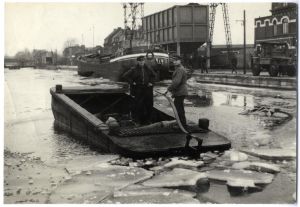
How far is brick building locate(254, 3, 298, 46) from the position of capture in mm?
37812

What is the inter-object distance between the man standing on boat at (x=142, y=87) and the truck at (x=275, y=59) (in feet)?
54.9

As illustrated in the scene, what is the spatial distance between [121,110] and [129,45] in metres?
17.4

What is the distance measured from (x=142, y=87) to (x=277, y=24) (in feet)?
113

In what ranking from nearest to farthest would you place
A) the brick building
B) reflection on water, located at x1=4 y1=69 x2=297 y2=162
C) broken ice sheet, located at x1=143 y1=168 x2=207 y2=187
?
1. broken ice sheet, located at x1=143 y1=168 x2=207 y2=187
2. reflection on water, located at x1=4 y1=69 x2=297 y2=162
3. the brick building

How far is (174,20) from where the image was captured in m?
33.4

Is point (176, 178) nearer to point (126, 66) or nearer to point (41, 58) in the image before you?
Result: point (126, 66)

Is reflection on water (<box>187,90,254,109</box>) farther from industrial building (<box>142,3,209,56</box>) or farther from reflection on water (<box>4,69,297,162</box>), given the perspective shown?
industrial building (<box>142,3,209,56</box>)

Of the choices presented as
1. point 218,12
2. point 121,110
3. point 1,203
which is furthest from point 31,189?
point 218,12

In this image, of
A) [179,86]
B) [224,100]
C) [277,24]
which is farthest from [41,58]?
[179,86]

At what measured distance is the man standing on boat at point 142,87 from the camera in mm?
8695

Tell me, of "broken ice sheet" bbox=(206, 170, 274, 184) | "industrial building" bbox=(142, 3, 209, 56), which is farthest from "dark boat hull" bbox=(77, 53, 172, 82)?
"broken ice sheet" bbox=(206, 170, 274, 184)

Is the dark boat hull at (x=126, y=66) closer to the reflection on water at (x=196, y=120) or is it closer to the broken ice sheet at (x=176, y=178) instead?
the reflection on water at (x=196, y=120)

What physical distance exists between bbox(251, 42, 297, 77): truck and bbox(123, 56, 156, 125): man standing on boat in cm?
1674

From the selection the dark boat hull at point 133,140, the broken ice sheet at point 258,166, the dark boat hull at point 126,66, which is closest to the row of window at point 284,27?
the dark boat hull at point 126,66
